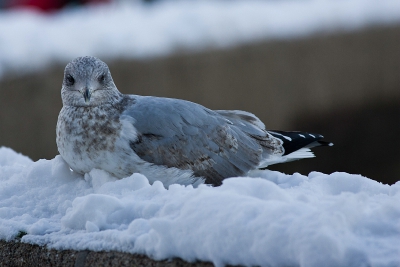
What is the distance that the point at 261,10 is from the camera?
10.1m

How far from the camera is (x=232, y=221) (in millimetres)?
2348

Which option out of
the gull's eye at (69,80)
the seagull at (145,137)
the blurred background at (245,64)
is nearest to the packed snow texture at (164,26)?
the blurred background at (245,64)

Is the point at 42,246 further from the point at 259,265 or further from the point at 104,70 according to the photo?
the point at 104,70

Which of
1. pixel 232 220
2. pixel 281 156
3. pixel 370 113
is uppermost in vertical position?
pixel 232 220

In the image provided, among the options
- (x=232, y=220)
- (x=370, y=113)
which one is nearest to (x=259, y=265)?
(x=232, y=220)

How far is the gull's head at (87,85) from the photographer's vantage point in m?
3.83

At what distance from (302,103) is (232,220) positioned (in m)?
7.10

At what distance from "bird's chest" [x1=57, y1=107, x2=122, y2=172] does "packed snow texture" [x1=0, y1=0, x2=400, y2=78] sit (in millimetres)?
3630

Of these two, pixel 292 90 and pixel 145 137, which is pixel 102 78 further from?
pixel 292 90

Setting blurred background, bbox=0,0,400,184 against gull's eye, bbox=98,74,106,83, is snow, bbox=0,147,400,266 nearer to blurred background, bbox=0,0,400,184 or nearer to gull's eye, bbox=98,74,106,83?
gull's eye, bbox=98,74,106,83

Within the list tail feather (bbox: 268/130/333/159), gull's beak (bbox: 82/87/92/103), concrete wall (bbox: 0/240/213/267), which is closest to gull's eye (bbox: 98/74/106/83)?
gull's beak (bbox: 82/87/92/103)

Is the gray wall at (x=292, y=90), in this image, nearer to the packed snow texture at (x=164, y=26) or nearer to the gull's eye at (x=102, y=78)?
the packed snow texture at (x=164, y=26)

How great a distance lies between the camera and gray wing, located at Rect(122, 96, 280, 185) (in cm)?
361

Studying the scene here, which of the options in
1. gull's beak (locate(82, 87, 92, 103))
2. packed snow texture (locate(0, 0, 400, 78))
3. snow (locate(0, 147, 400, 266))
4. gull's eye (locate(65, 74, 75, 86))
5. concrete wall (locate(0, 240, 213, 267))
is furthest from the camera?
packed snow texture (locate(0, 0, 400, 78))
